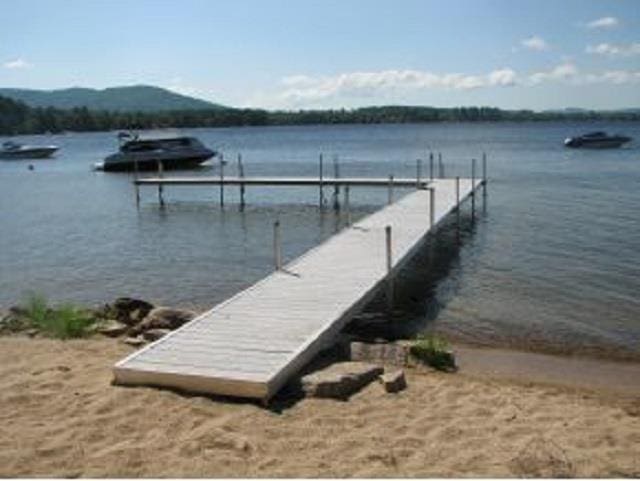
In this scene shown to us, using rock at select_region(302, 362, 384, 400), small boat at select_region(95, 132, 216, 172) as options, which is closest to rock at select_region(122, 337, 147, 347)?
rock at select_region(302, 362, 384, 400)

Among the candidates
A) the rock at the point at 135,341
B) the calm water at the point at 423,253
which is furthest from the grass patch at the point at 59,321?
the calm water at the point at 423,253

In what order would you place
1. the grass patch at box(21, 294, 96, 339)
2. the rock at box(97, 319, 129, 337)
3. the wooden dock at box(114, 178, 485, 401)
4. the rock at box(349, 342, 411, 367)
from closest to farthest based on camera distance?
the wooden dock at box(114, 178, 485, 401), the rock at box(349, 342, 411, 367), the grass patch at box(21, 294, 96, 339), the rock at box(97, 319, 129, 337)

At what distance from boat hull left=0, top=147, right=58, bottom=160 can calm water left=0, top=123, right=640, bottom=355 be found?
36.8 meters

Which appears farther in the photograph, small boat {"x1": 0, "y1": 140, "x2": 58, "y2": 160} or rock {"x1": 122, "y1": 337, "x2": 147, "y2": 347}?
small boat {"x1": 0, "y1": 140, "x2": 58, "y2": 160}

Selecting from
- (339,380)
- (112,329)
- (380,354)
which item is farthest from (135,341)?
(339,380)

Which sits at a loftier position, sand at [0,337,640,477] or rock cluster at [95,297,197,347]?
sand at [0,337,640,477]

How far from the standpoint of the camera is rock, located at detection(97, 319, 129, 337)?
13.4 metres

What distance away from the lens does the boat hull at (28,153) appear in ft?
266

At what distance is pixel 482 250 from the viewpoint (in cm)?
2380

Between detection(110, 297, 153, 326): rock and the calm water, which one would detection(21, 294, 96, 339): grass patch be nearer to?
detection(110, 297, 153, 326): rock

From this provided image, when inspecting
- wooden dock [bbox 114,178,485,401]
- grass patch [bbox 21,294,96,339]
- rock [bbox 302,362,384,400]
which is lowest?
grass patch [bbox 21,294,96,339]

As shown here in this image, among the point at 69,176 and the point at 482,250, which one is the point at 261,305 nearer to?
the point at 482,250

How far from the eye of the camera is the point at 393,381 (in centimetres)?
988

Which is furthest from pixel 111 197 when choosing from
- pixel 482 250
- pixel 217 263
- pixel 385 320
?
pixel 385 320
